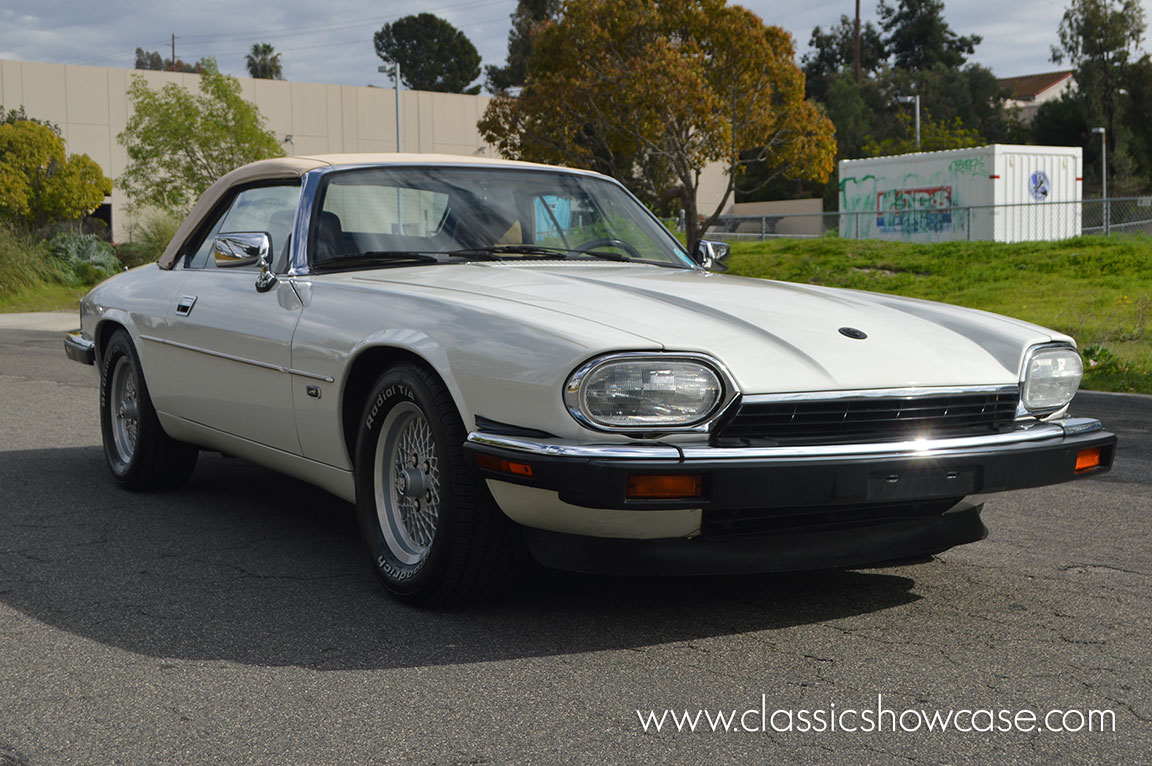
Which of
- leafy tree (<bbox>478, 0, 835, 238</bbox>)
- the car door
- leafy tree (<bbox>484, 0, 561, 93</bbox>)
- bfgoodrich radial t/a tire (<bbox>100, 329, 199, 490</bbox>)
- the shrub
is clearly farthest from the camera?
leafy tree (<bbox>484, 0, 561, 93</bbox>)

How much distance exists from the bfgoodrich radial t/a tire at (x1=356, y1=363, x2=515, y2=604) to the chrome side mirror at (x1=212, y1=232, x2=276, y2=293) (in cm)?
92

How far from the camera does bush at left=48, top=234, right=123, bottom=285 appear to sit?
82.0 feet

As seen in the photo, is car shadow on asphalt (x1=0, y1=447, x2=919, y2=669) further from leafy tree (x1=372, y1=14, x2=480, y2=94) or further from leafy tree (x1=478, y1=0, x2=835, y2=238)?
leafy tree (x1=372, y1=14, x2=480, y2=94)

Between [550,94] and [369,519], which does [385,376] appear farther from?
[550,94]

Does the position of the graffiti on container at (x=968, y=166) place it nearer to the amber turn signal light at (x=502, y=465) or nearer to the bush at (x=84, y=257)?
the bush at (x=84, y=257)

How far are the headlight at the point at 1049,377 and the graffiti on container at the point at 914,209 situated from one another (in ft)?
68.3

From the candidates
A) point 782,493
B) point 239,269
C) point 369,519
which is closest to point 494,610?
point 369,519

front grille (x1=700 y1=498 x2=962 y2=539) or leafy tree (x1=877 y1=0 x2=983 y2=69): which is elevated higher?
leafy tree (x1=877 y1=0 x2=983 y2=69)

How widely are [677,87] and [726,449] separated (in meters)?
16.2

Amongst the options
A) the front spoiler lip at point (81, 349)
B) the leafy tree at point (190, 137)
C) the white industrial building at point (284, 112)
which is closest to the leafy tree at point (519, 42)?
the white industrial building at point (284, 112)

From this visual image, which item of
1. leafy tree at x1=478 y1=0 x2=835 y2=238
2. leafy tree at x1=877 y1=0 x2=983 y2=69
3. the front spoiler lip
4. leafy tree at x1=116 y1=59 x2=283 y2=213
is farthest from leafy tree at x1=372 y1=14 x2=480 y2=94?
the front spoiler lip

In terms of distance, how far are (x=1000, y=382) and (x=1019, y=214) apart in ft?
73.9

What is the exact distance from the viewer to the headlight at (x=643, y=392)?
3.34m

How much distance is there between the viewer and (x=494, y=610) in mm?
3865
